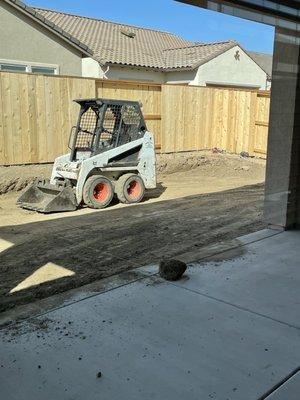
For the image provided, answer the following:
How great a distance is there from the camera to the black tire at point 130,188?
997 centimetres

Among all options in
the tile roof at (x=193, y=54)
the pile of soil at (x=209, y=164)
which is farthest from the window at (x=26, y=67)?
the tile roof at (x=193, y=54)

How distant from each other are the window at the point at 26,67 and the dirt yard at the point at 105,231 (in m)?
5.83

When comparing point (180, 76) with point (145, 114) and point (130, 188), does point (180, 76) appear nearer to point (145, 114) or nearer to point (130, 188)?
point (145, 114)

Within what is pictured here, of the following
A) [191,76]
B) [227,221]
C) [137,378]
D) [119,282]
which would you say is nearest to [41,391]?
[137,378]

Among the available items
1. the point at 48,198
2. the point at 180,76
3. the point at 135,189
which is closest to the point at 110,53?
the point at 180,76

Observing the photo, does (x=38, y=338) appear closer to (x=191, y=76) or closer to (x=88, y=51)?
(x=88, y=51)

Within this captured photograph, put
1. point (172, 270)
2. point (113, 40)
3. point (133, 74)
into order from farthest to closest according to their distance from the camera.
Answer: point (113, 40), point (133, 74), point (172, 270)

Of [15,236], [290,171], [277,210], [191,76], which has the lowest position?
[15,236]

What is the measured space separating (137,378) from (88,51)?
16595 mm

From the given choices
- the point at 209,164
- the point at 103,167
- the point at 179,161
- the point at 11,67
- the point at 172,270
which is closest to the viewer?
the point at 172,270

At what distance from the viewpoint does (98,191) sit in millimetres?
9727

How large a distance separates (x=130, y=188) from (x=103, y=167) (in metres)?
0.89

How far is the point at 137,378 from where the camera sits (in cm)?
291

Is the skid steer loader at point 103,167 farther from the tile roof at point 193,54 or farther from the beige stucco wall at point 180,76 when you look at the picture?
the beige stucco wall at point 180,76
